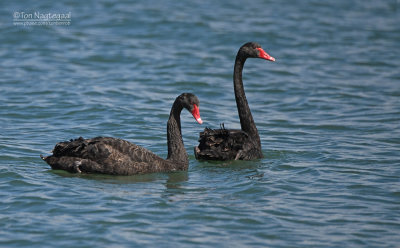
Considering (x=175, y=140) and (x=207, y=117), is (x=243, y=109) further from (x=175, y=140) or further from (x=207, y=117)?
(x=207, y=117)

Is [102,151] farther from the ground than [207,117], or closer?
closer

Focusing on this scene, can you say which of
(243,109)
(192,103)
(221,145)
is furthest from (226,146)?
(243,109)

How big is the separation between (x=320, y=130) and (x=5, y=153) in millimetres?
5614

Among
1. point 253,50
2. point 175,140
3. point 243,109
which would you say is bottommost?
point 175,140

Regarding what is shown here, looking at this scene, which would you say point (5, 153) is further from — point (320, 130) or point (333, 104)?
point (333, 104)

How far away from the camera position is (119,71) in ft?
55.2

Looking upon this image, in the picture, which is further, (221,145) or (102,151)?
(221,145)

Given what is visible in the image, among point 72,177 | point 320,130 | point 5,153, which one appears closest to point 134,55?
point 320,130

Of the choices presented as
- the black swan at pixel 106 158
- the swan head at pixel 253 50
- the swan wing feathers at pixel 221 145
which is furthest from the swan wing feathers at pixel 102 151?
the swan head at pixel 253 50

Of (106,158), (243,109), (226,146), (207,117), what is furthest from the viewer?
(207,117)

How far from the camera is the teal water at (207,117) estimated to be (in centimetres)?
739

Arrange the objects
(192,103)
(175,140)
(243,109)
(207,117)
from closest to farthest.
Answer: (192,103) → (175,140) → (243,109) → (207,117)

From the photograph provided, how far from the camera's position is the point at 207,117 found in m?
13.2

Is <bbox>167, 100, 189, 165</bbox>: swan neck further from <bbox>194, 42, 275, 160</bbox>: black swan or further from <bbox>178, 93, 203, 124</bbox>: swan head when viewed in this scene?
<bbox>194, 42, 275, 160</bbox>: black swan
